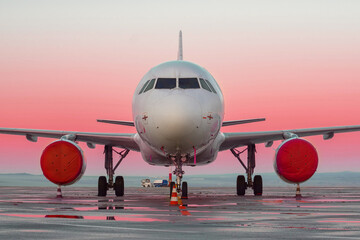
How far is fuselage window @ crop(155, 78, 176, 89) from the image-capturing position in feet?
58.7

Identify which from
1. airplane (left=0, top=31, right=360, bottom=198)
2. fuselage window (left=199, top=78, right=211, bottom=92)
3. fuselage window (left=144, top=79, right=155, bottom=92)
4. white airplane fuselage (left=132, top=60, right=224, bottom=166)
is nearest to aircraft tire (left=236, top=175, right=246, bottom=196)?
airplane (left=0, top=31, right=360, bottom=198)

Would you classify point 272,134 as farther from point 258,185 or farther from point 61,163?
point 61,163

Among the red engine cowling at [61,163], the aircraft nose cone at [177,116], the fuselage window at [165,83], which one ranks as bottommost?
the red engine cowling at [61,163]

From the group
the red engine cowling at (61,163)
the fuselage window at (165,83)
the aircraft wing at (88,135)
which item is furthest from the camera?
the aircraft wing at (88,135)

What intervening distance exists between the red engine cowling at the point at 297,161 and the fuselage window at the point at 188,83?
4510mm

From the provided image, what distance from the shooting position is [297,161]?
20797 millimetres

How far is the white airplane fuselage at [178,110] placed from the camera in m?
16.7

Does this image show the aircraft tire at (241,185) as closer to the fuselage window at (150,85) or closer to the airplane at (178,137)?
the airplane at (178,137)

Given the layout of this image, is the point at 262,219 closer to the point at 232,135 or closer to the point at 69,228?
the point at 69,228

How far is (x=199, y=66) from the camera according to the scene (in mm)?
19844

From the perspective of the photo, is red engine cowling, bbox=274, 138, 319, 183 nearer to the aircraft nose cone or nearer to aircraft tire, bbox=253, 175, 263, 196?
aircraft tire, bbox=253, 175, 263, 196

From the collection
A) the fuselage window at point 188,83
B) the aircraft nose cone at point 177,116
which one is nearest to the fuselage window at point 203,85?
the fuselage window at point 188,83

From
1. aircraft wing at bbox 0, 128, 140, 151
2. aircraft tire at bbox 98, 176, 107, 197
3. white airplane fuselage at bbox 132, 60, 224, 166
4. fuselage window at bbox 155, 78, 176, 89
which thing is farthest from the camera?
aircraft tire at bbox 98, 176, 107, 197

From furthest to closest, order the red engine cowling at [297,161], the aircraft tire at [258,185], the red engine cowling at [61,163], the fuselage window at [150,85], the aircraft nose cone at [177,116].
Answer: the aircraft tire at [258,185] < the red engine cowling at [297,161] < the red engine cowling at [61,163] < the fuselage window at [150,85] < the aircraft nose cone at [177,116]
